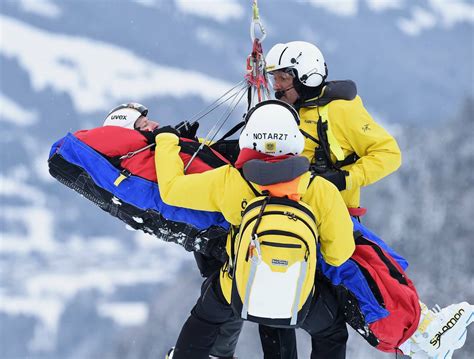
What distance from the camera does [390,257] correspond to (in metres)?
5.12

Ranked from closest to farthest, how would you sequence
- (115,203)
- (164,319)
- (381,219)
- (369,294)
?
(369,294) → (115,203) → (164,319) → (381,219)

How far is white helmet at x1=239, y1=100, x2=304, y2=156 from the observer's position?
4441mm

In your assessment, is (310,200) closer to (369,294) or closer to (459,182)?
(369,294)

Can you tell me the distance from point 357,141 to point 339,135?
0.39 feet

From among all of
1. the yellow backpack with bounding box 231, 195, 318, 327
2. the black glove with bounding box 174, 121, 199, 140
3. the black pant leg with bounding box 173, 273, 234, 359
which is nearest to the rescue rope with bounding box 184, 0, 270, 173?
the black glove with bounding box 174, 121, 199, 140

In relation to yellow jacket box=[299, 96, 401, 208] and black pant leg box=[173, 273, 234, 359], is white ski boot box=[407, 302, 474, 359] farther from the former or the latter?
black pant leg box=[173, 273, 234, 359]

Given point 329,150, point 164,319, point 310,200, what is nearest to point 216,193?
point 310,200

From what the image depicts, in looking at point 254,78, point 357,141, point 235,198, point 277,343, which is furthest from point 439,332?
point 254,78

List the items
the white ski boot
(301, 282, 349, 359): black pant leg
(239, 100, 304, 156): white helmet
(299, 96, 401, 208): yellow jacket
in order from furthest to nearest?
1. (299, 96, 401, 208): yellow jacket
2. the white ski boot
3. (301, 282, 349, 359): black pant leg
4. (239, 100, 304, 156): white helmet

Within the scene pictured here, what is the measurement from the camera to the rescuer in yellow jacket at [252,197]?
4.44 metres

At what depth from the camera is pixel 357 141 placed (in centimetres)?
512

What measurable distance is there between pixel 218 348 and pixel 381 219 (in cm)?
1531

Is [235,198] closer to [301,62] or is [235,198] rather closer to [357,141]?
[357,141]

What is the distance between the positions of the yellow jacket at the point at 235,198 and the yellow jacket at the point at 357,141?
1.99 ft
